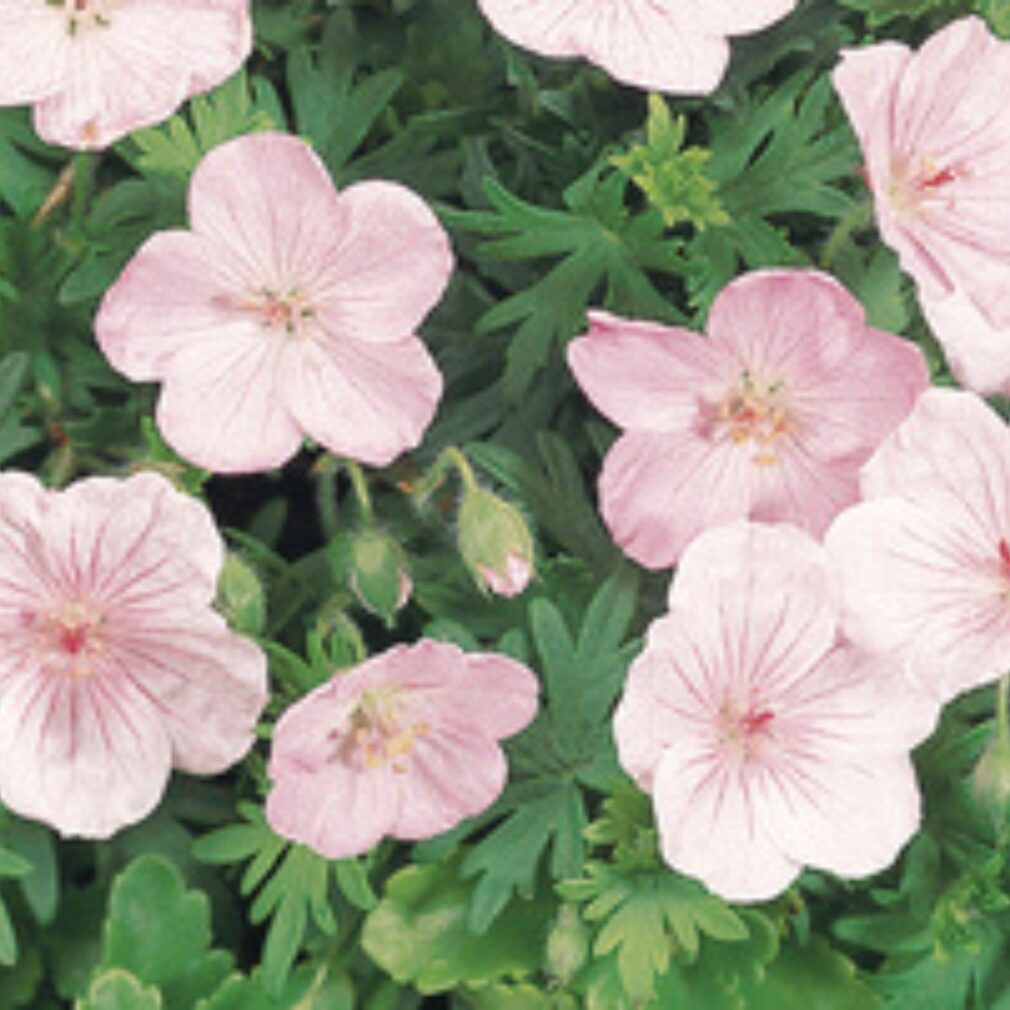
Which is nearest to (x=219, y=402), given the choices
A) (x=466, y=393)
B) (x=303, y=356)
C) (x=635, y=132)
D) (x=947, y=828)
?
(x=303, y=356)

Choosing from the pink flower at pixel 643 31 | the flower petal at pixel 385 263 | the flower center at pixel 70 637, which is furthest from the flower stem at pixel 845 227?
the flower center at pixel 70 637

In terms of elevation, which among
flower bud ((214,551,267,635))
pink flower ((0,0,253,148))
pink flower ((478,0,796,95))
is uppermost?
pink flower ((478,0,796,95))

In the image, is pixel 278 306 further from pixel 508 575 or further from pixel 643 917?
pixel 643 917

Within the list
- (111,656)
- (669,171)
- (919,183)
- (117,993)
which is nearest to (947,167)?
(919,183)

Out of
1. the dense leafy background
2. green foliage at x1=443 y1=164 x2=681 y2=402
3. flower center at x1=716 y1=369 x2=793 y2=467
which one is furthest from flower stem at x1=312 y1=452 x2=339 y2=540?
flower center at x1=716 y1=369 x2=793 y2=467

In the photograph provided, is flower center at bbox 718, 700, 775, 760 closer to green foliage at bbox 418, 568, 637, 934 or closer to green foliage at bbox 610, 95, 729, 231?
green foliage at bbox 418, 568, 637, 934

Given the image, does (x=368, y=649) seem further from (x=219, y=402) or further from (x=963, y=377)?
(x=963, y=377)

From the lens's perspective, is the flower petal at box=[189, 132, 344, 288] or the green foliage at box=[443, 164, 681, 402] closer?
the flower petal at box=[189, 132, 344, 288]
